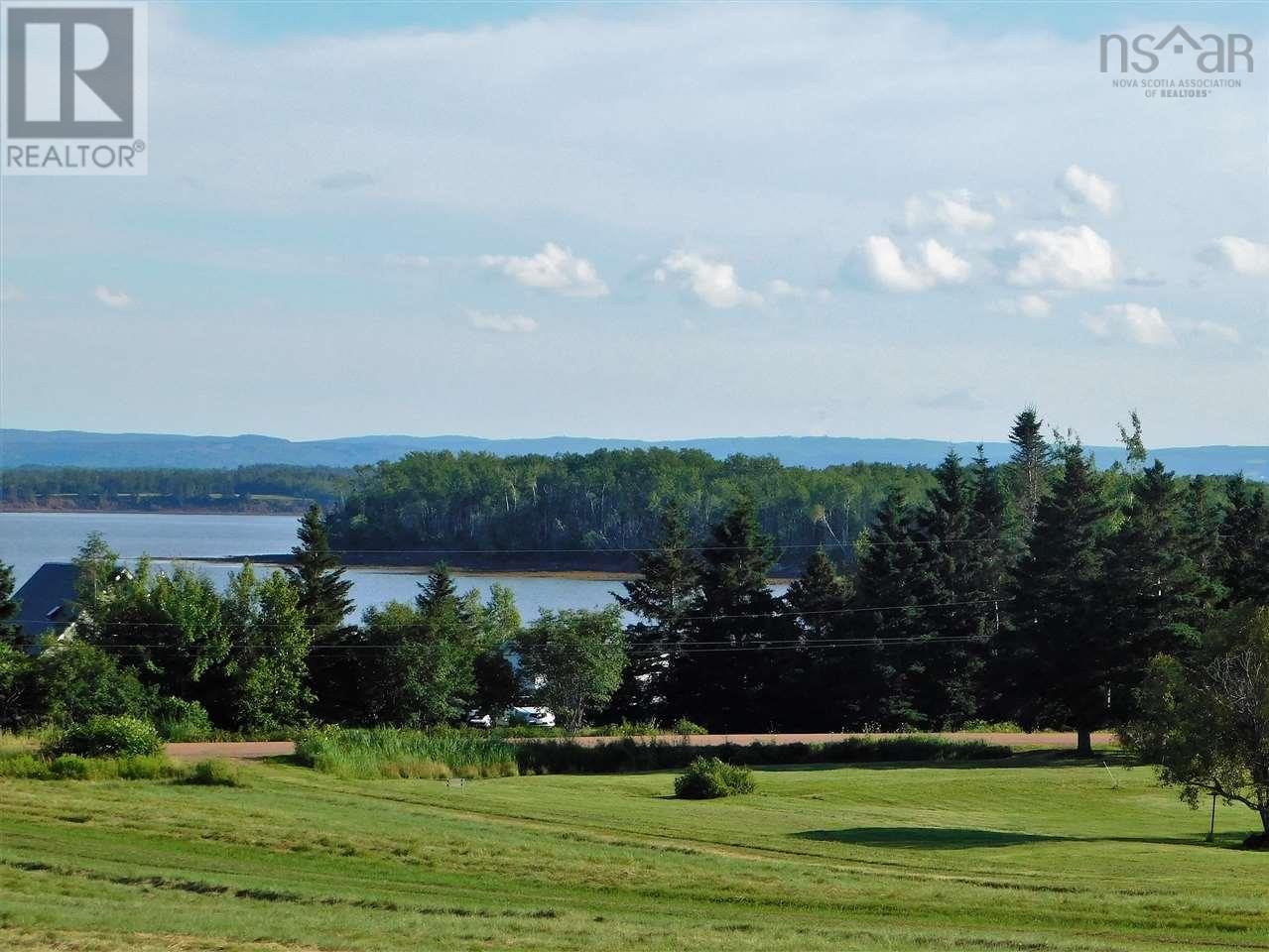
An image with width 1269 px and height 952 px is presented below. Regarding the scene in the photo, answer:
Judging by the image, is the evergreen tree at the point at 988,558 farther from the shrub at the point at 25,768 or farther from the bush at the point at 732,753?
the shrub at the point at 25,768

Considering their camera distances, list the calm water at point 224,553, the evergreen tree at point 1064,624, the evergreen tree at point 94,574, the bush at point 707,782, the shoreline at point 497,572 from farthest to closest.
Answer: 1. the shoreline at point 497,572
2. the calm water at point 224,553
3. the evergreen tree at point 94,574
4. the evergreen tree at point 1064,624
5. the bush at point 707,782

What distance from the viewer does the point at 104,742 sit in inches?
1185

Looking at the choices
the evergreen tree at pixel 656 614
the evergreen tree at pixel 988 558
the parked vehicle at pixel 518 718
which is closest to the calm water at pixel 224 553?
the parked vehicle at pixel 518 718

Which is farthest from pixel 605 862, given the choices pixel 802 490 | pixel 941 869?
pixel 802 490

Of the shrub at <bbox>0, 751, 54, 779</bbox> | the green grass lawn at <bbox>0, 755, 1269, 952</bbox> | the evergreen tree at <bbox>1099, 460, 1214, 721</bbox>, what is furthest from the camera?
the evergreen tree at <bbox>1099, 460, 1214, 721</bbox>

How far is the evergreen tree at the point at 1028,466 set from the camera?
72875 millimetres

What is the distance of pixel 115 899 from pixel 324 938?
3393 mm

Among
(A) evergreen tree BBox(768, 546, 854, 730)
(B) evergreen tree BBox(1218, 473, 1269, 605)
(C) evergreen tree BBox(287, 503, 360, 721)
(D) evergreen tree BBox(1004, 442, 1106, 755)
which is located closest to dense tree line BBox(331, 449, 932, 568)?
(B) evergreen tree BBox(1218, 473, 1269, 605)

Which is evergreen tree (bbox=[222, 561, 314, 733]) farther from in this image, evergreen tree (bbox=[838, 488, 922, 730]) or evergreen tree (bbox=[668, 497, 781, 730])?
evergreen tree (bbox=[838, 488, 922, 730])

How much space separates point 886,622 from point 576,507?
73.5 metres

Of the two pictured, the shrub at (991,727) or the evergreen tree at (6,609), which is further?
the shrub at (991,727)

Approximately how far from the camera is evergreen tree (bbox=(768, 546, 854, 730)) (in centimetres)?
5706

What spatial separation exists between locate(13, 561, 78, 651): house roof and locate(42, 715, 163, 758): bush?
2900cm

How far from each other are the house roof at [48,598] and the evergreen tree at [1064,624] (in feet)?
118
